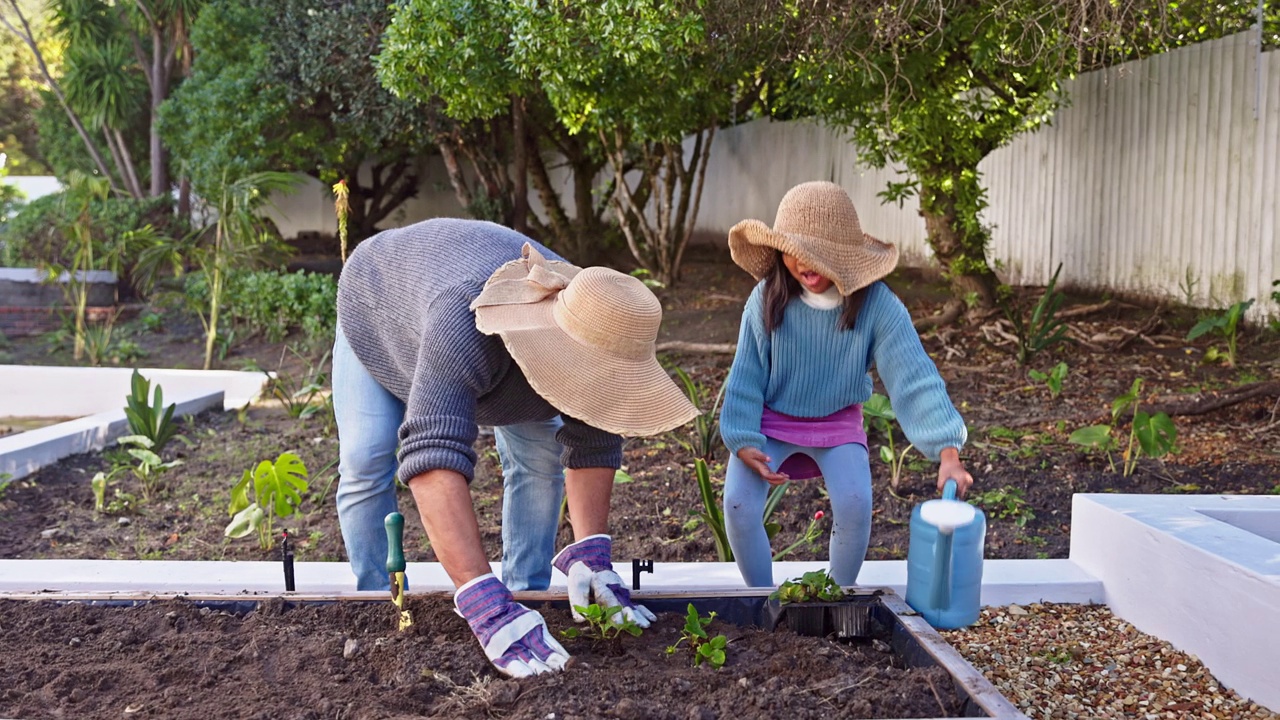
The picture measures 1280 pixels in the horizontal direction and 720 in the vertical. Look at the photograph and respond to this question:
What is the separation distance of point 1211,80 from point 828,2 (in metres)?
3.69

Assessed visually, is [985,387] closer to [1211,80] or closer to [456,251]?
[1211,80]

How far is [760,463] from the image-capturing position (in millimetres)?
3014

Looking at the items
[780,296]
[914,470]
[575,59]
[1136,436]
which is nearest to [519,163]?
[575,59]

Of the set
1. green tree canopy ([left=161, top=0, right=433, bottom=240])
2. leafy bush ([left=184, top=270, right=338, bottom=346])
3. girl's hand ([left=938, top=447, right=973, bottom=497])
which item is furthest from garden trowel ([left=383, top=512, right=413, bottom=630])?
green tree canopy ([left=161, top=0, right=433, bottom=240])

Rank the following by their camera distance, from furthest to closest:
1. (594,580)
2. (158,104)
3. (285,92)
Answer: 1. (158,104)
2. (285,92)
3. (594,580)

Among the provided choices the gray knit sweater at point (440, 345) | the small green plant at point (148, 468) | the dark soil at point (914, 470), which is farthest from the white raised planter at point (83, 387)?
the gray knit sweater at point (440, 345)

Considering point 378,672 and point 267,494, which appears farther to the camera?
point 267,494

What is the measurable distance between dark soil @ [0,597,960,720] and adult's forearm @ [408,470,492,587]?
22 cm

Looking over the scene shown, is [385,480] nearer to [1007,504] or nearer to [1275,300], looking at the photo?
[1007,504]

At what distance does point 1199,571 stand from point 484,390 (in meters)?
1.87

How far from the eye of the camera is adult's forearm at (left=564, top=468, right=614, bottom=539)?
267cm

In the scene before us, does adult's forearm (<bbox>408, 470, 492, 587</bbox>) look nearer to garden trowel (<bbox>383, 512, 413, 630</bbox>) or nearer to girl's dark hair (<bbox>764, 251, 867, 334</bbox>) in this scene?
garden trowel (<bbox>383, 512, 413, 630</bbox>)

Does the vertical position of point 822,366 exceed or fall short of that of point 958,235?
it falls short

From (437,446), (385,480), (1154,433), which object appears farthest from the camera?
(1154,433)
